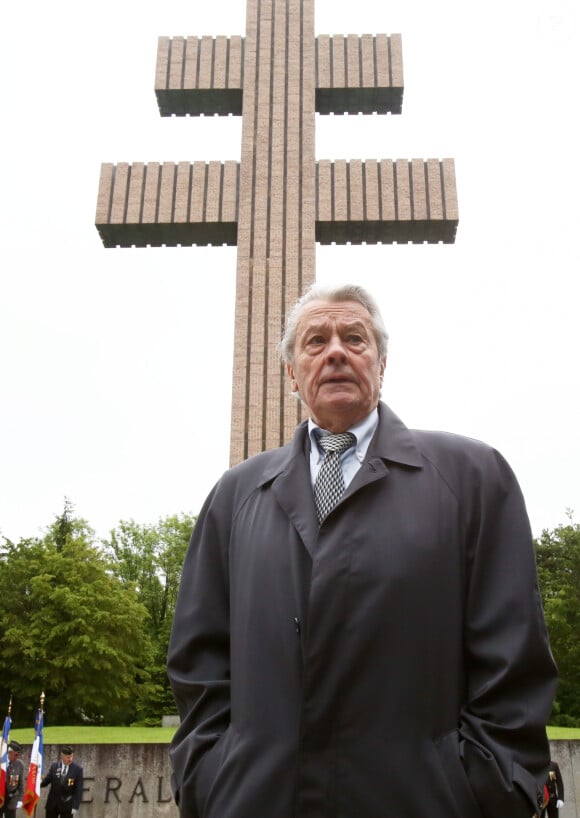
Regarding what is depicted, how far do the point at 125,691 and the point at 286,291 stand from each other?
16976mm

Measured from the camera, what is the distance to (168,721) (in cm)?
1953

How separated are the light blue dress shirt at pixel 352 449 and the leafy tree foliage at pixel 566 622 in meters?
28.0

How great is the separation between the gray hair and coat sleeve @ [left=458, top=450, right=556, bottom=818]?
2.03 feet

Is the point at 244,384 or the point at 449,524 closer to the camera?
the point at 449,524

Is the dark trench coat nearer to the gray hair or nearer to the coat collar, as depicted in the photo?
the coat collar

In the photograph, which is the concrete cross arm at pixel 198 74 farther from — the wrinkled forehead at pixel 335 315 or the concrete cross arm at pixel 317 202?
the wrinkled forehead at pixel 335 315

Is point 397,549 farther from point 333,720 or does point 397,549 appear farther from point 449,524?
point 333,720

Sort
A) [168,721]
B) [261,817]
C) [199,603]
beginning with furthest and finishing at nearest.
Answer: [168,721] → [199,603] → [261,817]

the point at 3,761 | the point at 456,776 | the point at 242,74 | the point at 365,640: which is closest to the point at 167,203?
the point at 242,74

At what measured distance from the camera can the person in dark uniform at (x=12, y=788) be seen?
31.5 ft

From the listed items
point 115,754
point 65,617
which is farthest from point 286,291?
point 65,617

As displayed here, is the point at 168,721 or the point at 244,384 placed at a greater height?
the point at 244,384

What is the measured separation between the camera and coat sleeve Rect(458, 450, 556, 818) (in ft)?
5.56

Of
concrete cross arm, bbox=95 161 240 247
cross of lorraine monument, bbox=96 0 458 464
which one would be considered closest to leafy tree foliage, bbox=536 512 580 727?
cross of lorraine monument, bbox=96 0 458 464
